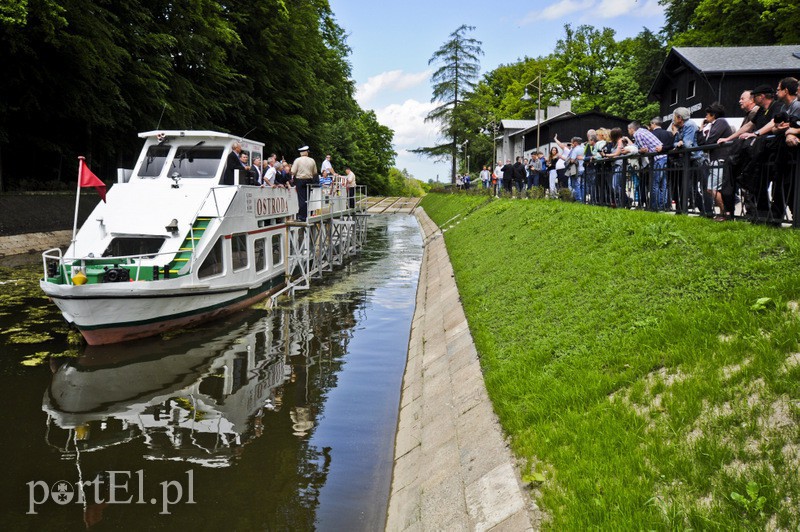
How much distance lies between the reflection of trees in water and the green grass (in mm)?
2724

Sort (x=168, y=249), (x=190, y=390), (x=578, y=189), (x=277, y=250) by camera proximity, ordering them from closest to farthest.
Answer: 1. (x=190, y=390)
2. (x=168, y=249)
3. (x=578, y=189)
4. (x=277, y=250)

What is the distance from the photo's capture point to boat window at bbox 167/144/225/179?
17266 millimetres

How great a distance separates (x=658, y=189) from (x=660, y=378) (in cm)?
775

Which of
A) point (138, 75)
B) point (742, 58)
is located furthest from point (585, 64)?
point (138, 75)

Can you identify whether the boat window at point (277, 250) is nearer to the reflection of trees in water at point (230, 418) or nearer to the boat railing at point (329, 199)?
the boat railing at point (329, 199)

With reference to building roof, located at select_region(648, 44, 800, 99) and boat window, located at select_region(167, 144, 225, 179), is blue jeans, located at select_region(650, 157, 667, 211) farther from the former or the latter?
building roof, located at select_region(648, 44, 800, 99)

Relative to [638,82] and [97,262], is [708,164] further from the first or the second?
[638,82]

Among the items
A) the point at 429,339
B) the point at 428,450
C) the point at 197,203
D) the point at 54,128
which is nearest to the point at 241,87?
the point at 54,128

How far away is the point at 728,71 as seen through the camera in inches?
1353

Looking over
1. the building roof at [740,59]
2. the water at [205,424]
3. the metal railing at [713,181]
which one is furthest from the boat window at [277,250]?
the building roof at [740,59]

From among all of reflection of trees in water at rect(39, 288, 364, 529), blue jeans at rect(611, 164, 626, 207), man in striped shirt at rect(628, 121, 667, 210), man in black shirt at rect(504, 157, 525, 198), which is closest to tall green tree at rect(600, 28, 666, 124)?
man in black shirt at rect(504, 157, 525, 198)

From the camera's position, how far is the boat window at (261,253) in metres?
18.4

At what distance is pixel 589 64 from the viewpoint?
8319cm

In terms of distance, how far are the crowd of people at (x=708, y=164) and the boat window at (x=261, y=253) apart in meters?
9.34
